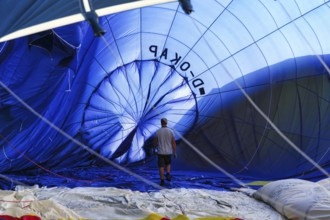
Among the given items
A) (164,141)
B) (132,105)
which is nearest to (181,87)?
(132,105)

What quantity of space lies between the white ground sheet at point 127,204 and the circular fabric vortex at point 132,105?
2.58 meters

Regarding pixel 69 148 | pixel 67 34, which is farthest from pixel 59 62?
pixel 69 148

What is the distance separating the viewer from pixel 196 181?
5703 millimetres

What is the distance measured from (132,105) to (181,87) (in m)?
0.78

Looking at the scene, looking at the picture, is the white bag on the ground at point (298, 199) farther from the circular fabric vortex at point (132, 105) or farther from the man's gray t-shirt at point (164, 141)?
the circular fabric vortex at point (132, 105)

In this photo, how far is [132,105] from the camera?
23.7 ft

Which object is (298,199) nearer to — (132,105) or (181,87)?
(181,87)

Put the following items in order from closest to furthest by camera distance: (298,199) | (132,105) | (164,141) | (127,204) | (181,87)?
A: 1. (298,199)
2. (127,204)
3. (164,141)
4. (181,87)
5. (132,105)

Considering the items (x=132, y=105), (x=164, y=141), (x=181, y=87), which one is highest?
(x=181, y=87)

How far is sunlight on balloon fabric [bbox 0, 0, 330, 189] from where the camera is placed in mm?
5637

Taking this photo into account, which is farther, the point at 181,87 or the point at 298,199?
the point at 181,87

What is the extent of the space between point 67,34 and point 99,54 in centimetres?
110

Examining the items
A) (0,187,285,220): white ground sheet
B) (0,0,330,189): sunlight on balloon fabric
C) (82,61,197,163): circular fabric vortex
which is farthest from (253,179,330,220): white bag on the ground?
(82,61,197,163): circular fabric vortex

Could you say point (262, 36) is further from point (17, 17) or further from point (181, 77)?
point (17, 17)
